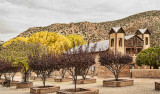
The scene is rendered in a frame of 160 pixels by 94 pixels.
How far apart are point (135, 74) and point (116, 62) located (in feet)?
41.5

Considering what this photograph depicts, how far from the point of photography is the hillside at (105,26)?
102194mm

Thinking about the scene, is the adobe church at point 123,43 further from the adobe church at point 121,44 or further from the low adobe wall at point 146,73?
the low adobe wall at point 146,73

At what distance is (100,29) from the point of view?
123062 mm

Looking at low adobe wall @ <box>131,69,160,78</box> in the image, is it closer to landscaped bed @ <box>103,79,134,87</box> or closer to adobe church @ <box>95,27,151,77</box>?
adobe church @ <box>95,27,151,77</box>

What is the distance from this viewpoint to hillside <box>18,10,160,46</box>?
10219 cm

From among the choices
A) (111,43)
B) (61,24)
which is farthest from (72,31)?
(111,43)

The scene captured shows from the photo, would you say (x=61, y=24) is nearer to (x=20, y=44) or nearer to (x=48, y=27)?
(x=48, y=27)

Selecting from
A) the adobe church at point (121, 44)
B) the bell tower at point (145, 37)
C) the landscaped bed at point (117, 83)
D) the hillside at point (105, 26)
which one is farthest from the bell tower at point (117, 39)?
the hillside at point (105, 26)

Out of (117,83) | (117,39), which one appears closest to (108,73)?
(117,39)

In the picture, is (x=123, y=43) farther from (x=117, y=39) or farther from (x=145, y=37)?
(x=145, y=37)

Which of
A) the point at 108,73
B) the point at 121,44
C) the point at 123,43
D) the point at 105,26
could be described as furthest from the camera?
the point at 105,26

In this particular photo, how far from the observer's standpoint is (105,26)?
4929 inches

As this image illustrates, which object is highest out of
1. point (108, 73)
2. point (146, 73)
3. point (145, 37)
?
point (145, 37)

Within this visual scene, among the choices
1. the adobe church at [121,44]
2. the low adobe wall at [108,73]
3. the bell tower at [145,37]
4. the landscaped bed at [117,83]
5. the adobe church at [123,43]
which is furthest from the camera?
the bell tower at [145,37]
